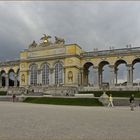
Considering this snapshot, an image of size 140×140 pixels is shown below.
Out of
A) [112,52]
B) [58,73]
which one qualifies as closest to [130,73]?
[112,52]

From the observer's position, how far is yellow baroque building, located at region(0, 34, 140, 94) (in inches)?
2870

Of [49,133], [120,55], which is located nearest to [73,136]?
[49,133]

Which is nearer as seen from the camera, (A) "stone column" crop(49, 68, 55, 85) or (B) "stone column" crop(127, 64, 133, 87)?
(B) "stone column" crop(127, 64, 133, 87)

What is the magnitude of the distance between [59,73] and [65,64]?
3.40m

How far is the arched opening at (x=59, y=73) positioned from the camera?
7838cm

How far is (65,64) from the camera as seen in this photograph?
76875mm

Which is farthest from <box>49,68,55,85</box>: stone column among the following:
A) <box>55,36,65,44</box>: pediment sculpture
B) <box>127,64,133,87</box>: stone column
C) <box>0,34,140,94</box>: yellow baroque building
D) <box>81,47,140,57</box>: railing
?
<box>127,64,133,87</box>: stone column

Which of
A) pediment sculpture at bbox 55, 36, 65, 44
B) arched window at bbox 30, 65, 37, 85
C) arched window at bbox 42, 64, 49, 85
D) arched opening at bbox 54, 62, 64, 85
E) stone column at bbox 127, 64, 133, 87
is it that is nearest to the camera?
stone column at bbox 127, 64, 133, 87

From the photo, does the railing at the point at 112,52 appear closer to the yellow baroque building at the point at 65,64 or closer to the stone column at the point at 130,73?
the yellow baroque building at the point at 65,64

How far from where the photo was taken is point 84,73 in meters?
80.4

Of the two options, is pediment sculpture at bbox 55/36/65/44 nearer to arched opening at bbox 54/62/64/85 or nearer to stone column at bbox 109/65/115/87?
arched opening at bbox 54/62/64/85

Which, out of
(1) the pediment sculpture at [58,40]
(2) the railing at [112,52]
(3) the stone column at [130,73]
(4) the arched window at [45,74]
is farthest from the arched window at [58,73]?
(3) the stone column at [130,73]

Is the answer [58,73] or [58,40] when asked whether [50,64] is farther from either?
[58,40]

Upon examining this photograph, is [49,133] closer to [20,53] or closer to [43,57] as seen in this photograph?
[43,57]
